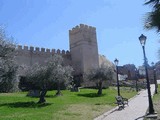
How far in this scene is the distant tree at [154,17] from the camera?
1067cm

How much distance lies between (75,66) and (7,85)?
1114 inches

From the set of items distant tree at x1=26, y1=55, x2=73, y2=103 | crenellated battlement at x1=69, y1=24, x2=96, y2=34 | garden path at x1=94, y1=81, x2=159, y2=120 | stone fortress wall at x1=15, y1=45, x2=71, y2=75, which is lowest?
garden path at x1=94, y1=81, x2=159, y2=120

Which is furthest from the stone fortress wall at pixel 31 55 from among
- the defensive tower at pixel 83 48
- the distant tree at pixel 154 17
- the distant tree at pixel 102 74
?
the distant tree at pixel 154 17

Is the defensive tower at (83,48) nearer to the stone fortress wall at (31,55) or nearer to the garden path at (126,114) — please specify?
the stone fortress wall at (31,55)

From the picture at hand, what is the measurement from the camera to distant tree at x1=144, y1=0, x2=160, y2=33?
35.0ft

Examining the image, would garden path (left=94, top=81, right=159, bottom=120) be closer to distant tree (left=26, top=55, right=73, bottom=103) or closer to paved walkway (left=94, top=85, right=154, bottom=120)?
paved walkway (left=94, top=85, right=154, bottom=120)

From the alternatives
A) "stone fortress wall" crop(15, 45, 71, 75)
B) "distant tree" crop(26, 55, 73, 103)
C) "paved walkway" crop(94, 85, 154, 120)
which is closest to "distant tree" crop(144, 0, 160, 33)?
"paved walkway" crop(94, 85, 154, 120)

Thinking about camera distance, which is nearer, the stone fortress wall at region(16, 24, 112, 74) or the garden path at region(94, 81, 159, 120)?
the garden path at region(94, 81, 159, 120)

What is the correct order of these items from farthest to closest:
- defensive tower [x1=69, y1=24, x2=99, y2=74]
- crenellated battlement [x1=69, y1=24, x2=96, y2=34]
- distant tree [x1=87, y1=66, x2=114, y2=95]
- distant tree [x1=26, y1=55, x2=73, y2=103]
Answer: crenellated battlement [x1=69, y1=24, x2=96, y2=34], defensive tower [x1=69, y1=24, x2=99, y2=74], distant tree [x1=87, y1=66, x2=114, y2=95], distant tree [x1=26, y1=55, x2=73, y2=103]

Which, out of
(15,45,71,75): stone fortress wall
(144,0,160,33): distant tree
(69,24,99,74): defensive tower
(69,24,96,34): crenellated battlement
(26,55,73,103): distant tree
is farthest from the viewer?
(69,24,96,34): crenellated battlement

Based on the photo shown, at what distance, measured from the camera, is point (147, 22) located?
1116 centimetres

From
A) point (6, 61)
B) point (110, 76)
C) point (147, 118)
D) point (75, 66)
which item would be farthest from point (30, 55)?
point (147, 118)

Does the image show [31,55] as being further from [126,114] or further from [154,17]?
[154,17]

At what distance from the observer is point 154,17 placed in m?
10.8
